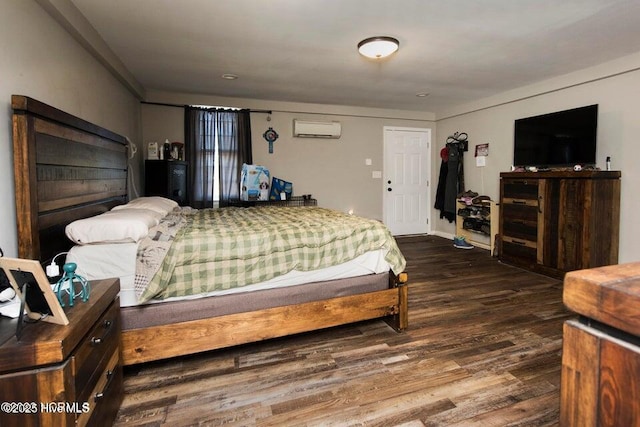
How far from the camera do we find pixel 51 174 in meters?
1.87

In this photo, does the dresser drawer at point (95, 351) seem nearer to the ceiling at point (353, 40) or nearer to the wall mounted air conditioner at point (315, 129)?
the ceiling at point (353, 40)

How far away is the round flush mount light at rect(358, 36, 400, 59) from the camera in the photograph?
2.86 m

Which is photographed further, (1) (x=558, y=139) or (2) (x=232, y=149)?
(2) (x=232, y=149)

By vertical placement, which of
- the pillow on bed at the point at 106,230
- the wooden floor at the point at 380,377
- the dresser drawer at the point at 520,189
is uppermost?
the dresser drawer at the point at 520,189

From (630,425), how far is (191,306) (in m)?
1.98

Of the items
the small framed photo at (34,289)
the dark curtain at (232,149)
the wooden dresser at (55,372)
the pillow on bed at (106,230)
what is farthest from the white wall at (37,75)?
the dark curtain at (232,149)

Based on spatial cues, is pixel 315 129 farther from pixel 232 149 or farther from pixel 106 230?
pixel 106 230

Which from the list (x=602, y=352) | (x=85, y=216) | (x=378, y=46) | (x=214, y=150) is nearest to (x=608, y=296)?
(x=602, y=352)

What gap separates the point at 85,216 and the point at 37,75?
89 centimetres

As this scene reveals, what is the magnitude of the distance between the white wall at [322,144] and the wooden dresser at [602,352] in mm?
5052

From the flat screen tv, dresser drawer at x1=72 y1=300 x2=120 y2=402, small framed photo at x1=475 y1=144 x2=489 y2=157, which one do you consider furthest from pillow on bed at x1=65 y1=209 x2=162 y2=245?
small framed photo at x1=475 y1=144 x2=489 y2=157

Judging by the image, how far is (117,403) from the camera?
1.62 metres

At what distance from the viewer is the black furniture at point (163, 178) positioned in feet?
13.4

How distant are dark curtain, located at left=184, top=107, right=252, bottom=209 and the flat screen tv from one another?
12.4 ft
